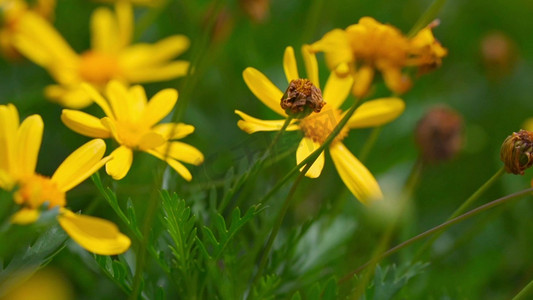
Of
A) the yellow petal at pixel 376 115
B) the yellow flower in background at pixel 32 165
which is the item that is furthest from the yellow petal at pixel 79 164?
the yellow petal at pixel 376 115

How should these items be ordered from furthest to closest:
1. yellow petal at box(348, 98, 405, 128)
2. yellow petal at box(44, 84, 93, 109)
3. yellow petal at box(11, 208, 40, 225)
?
yellow petal at box(44, 84, 93, 109)
yellow petal at box(348, 98, 405, 128)
yellow petal at box(11, 208, 40, 225)

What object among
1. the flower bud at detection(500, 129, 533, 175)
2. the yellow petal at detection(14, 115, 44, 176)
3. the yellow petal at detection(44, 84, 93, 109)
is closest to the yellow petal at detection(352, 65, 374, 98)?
the flower bud at detection(500, 129, 533, 175)

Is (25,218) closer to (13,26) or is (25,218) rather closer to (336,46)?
(336,46)

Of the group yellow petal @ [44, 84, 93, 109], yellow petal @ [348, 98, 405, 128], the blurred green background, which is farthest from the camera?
yellow petal @ [44, 84, 93, 109]

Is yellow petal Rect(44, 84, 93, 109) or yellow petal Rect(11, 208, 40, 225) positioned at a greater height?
yellow petal Rect(11, 208, 40, 225)

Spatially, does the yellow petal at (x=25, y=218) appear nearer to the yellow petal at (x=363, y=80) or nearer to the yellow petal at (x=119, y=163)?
the yellow petal at (x=119, y=163)

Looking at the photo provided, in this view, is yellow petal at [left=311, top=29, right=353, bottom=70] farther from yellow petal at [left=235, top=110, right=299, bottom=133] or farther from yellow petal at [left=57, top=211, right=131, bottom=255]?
yellow petal at [left=57, top=211, right=131, bottom=255]
